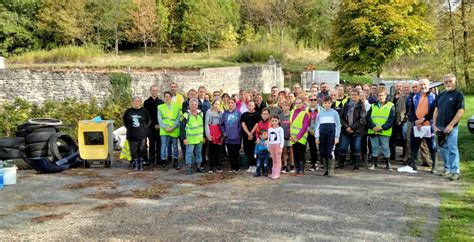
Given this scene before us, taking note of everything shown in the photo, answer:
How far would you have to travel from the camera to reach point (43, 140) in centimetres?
1035

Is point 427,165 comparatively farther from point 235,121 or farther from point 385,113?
point 235,121

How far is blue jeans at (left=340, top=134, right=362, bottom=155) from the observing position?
370 inches

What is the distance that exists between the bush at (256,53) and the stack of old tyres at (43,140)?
23.9 m

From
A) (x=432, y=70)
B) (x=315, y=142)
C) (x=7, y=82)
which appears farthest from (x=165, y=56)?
(x=315, y=142)

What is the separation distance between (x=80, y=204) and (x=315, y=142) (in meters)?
4.56

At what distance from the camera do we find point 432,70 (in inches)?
1266

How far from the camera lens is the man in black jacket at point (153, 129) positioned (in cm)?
1037

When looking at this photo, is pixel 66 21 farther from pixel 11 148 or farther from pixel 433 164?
pixel 433 164

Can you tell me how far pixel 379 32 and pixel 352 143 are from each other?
18566 millimetres

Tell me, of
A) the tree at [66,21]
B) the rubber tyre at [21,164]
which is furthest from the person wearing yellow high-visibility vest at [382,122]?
the tree at [66,21]

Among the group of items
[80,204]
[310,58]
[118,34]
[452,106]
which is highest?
[118,34]

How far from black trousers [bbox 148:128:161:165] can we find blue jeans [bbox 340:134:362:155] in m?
3.92

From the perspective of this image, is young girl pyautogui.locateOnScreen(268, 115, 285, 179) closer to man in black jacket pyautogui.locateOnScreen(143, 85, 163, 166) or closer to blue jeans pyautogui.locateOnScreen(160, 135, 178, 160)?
blue jeans pyautogui.locateOnScreen(160, 135, 178, 160)

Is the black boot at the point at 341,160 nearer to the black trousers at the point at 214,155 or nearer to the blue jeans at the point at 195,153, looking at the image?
the black trousers at the point at 214,155
